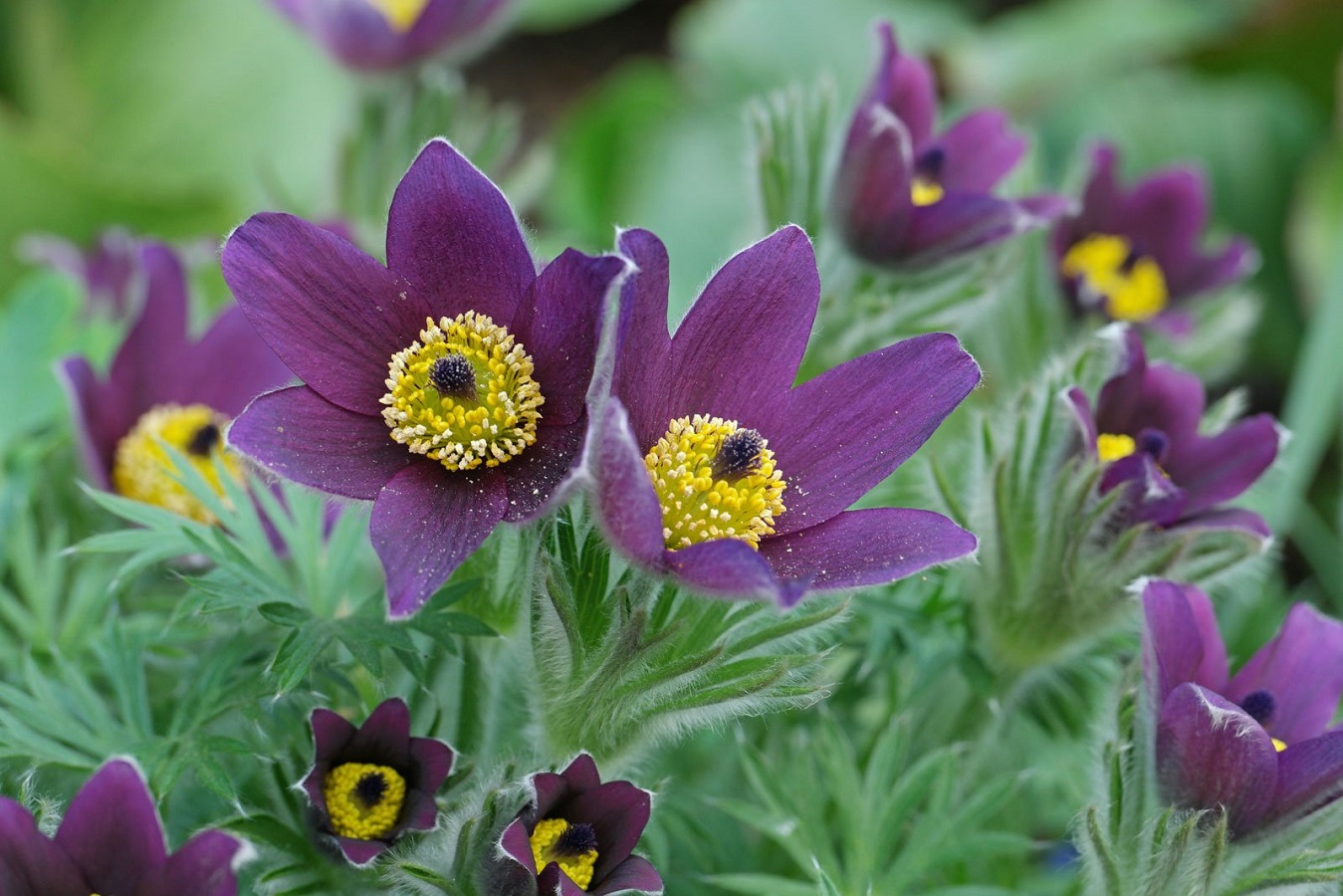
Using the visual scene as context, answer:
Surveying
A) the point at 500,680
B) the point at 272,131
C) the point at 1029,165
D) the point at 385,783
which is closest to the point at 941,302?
the point at 1029,165

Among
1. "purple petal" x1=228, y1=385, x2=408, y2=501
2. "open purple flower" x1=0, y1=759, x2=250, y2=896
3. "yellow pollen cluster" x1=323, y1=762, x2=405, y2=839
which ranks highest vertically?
"purple petal" x1=228, y1=385, x2=408, y2=501

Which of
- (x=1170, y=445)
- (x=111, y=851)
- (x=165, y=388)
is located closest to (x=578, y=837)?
(x=111, y=851)

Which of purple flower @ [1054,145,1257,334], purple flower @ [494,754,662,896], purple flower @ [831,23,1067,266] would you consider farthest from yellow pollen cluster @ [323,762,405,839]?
purple flower @ [1054,145,1257,334]

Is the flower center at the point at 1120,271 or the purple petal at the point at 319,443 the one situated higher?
the purple petal at the point at 319,443

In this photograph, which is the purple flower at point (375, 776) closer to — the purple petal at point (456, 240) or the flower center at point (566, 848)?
the flower center at point (566, 848)

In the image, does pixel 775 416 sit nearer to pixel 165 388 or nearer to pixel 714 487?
pixel 714 487

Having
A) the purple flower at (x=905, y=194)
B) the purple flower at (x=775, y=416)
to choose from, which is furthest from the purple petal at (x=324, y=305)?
the purple flower at (x=905, y=194)

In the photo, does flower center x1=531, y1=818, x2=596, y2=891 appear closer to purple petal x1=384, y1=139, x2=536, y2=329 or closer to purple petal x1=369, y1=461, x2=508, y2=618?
purple petal x1=369, y1=461, x2=508, y2=618
